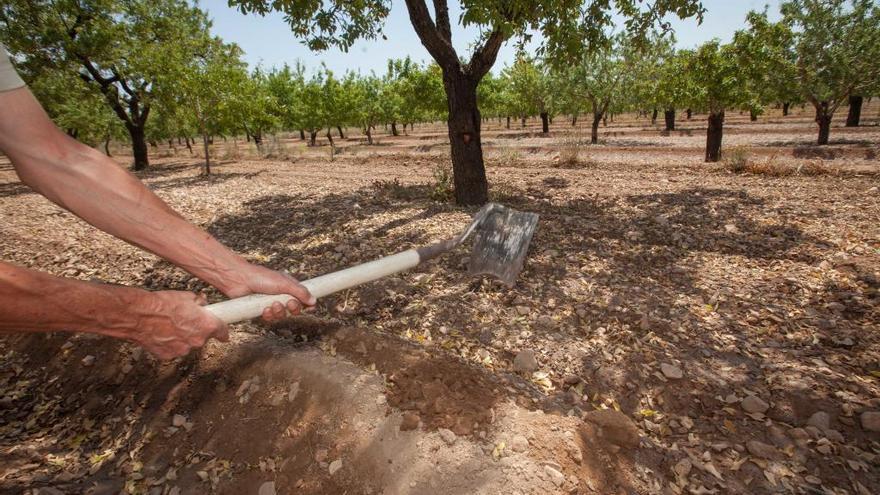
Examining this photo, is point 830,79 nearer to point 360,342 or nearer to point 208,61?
point 360,342

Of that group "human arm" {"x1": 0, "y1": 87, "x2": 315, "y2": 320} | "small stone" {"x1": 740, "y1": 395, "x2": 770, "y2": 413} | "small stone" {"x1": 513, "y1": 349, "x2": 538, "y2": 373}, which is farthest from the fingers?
"small stone" {"x1": 740, "y1": 395, "x2": 770, "y2": 413}

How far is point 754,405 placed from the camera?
9.37 ft

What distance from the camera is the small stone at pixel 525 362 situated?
10.7ft

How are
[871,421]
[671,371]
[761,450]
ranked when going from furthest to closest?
[671,371] < [871,421] < [761,450]

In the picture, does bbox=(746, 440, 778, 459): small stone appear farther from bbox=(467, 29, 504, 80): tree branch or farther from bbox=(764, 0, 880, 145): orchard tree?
bbox=(764, 0, 880, 145): orchard tree

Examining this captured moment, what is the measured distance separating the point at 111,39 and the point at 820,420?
72.9 ft

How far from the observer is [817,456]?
2488mm

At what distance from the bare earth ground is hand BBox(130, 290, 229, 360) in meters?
1.14

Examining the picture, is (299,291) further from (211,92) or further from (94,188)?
(211,92)

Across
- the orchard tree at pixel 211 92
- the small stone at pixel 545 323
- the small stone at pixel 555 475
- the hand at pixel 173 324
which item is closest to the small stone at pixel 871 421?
the small stone at pixel 545 323

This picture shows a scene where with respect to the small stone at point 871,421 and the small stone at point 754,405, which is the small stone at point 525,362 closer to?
the small stone at point 754,405

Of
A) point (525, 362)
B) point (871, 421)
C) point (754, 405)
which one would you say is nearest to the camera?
point (871, 421)

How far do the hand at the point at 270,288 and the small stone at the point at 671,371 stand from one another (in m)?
2.82

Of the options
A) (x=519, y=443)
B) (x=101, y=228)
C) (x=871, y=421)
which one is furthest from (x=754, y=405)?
(x=101, y=228)
